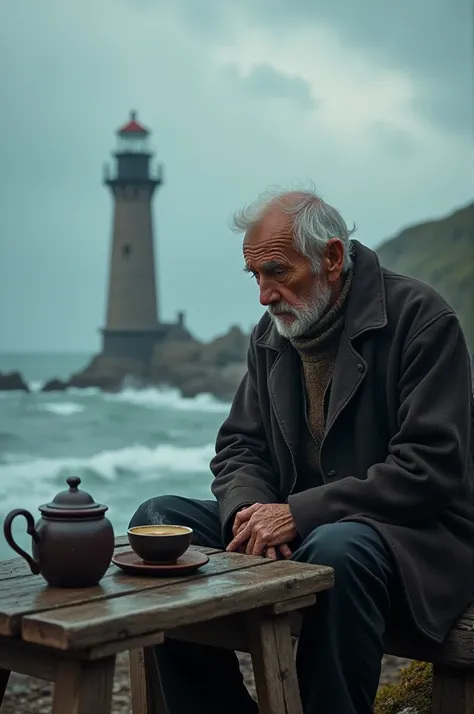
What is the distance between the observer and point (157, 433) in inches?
968

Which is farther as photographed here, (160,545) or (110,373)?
→ (110,373)

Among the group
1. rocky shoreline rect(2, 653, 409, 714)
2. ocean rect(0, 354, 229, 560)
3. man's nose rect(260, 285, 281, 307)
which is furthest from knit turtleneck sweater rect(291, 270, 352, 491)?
ocean rect(0, 354, 229, 560)

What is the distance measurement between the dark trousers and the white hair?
0.73m

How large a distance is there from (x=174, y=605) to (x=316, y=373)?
1059 mm

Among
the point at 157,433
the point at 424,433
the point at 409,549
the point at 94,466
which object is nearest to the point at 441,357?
the point at 424,433

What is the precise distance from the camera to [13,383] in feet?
86.0

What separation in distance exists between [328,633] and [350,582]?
0.39 ft

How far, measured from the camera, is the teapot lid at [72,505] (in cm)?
232

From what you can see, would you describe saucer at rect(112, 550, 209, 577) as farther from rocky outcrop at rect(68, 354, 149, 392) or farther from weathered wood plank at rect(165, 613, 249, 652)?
rocky outcrop at rect(68, 354, 149, 392)

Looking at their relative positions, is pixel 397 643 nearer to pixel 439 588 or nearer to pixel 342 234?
pixel 439 588

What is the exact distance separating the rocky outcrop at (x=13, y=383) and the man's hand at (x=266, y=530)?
920 inches

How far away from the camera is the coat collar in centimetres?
292

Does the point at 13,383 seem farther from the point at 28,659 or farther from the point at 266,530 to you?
the point at 28,659

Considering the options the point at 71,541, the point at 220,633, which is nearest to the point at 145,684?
the point at 220,633
